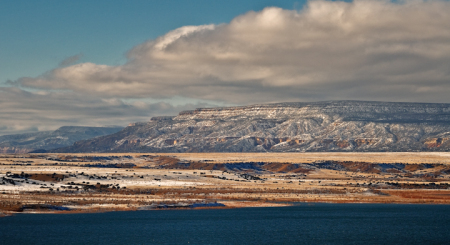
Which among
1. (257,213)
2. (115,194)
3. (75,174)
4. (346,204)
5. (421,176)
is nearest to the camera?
(257,213)

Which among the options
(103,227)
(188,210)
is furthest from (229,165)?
(103,227)

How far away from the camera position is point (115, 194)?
3556 inches

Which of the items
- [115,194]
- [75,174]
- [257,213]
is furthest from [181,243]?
[75,174]

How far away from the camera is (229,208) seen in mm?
77562

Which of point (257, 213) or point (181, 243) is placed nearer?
point (181, 243)

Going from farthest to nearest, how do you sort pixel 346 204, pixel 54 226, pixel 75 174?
pixel 75 174 < pixel 346 204 < pixel 54 226

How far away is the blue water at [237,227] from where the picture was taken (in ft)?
170

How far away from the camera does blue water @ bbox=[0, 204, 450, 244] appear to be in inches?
2044

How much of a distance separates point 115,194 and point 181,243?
42658mm

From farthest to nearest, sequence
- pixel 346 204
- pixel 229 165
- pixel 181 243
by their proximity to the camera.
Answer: pixel 229 165 < pixel 346 204 < pixel 181 243

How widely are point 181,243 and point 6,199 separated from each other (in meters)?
36.8

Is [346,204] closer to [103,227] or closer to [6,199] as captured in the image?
[103,227]

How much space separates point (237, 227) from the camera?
60.2 m

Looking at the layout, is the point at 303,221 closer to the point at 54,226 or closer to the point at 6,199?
the point at 54,226
